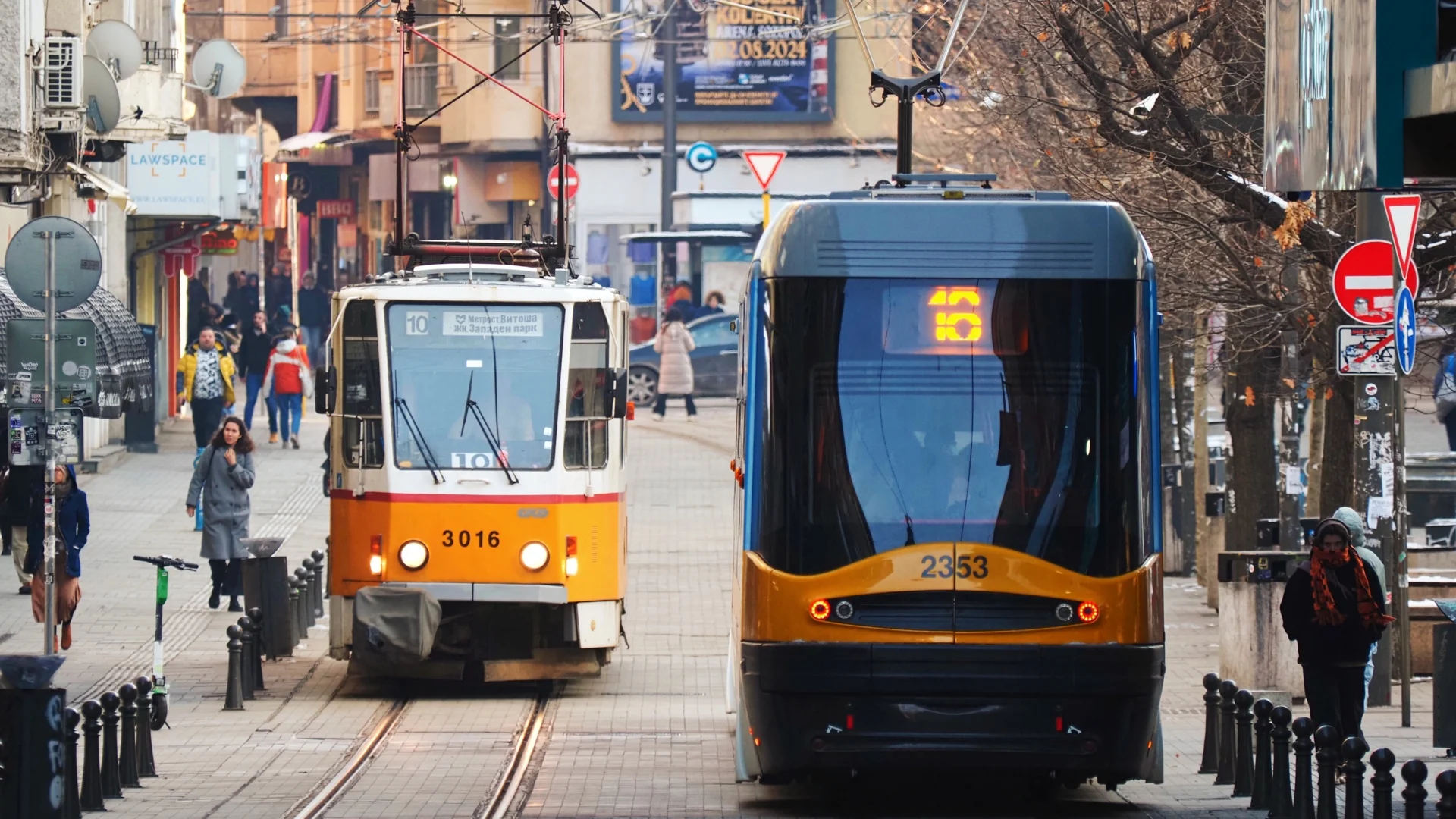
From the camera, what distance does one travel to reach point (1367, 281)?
1377cm

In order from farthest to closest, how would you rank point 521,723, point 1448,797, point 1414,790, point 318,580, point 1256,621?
1. point 318,580
2. point 1256,621
3. point 521,723
4. point 1414,790
5. point 1448,797

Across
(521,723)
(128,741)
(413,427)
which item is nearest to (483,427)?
(413,427)

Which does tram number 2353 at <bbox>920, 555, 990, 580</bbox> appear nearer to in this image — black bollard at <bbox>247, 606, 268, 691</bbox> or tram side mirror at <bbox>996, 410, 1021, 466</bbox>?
tram side mirror at <bbox>996, 410, 1021, 466</bbox>

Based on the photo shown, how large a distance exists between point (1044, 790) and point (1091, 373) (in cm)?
256

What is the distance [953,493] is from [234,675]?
6675mm

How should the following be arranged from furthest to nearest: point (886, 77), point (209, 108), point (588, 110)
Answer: point (209, 108) < point (588, 110) < point (886, 77)

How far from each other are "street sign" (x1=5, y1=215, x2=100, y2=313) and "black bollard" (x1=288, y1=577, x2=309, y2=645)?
4715mm

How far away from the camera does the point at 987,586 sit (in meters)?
10.1

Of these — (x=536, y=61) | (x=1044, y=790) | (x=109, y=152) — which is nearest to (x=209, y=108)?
(x=536, y=61)

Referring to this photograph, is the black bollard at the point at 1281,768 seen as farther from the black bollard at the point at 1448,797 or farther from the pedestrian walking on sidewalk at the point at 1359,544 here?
the black bollard at the point at 1448,797

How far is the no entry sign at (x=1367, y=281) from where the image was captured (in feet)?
44.9

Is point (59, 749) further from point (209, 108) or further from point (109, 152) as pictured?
point (209, 108)

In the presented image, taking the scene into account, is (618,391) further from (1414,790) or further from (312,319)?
(312,319)

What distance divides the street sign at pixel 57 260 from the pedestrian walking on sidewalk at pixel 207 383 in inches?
609
